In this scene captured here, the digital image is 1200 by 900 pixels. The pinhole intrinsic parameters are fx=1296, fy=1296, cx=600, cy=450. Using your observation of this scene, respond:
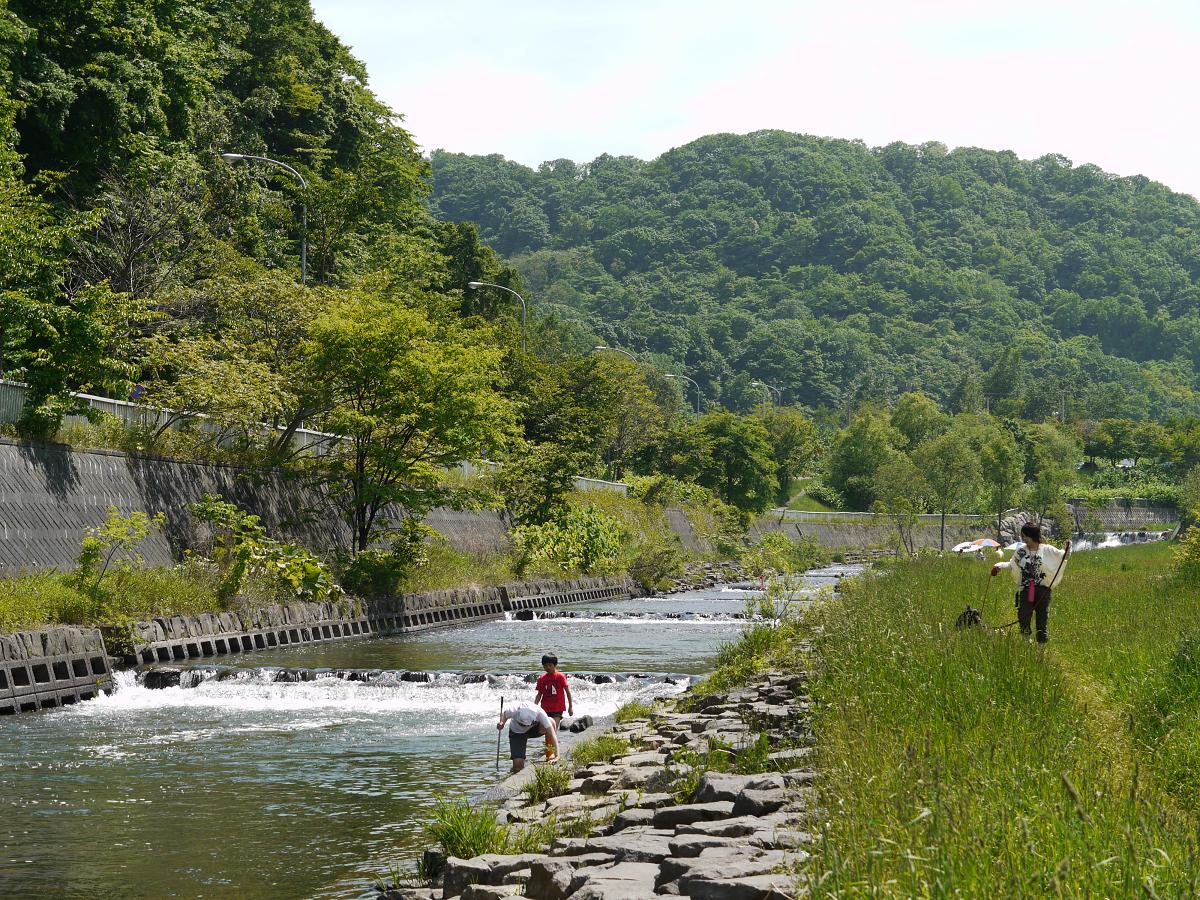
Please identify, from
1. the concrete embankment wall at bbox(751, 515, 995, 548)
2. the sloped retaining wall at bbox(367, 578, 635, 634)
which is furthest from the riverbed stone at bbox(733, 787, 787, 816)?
the concrete embankment wall at bbox(751, 515, 995, 548)

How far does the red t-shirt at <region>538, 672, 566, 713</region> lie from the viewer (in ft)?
52.1

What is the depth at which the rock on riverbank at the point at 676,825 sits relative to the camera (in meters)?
7.45

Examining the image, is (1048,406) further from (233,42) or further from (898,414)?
(233,42)

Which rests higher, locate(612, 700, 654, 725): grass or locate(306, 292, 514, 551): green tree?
locate(306, 292, 514, 551): green tree

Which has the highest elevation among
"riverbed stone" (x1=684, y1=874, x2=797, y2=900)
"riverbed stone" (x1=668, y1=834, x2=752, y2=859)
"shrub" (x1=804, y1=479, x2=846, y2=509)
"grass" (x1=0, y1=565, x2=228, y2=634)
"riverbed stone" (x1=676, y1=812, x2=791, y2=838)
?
"grass" (x1=0, y1=565, x2=228, y2=634)

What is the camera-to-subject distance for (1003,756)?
25.1 feet

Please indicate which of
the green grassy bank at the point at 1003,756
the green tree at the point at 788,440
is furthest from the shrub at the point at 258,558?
the green tree at the point at 788,440

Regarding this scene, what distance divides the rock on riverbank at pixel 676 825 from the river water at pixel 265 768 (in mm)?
1812

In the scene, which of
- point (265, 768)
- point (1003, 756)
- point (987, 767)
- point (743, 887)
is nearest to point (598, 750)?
point (265, 768)

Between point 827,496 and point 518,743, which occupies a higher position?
point 518,743

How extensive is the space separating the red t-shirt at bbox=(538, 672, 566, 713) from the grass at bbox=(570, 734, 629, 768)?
98 cm

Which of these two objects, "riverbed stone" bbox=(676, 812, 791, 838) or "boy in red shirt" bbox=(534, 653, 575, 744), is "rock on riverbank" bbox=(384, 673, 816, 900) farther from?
"boy in red shirt" bbox=(534, 653, 575, 744)

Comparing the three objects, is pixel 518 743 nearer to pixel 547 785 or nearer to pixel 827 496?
pixel 547 785

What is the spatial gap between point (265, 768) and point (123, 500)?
50.9 ft
